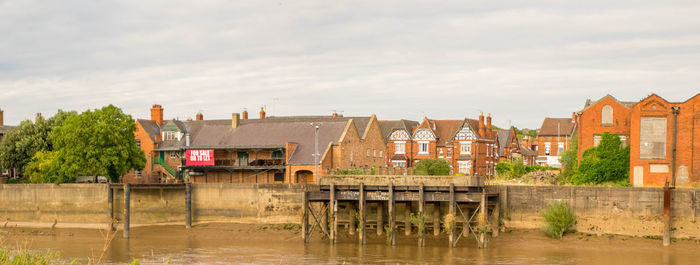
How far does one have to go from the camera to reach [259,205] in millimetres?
47438

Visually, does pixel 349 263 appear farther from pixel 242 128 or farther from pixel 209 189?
pixel 242 128

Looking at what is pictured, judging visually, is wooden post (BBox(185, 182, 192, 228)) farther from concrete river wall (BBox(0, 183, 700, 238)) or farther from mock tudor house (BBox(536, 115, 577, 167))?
mock tudor house (BBox(536, 115, 577, 167))

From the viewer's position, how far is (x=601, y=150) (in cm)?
4931

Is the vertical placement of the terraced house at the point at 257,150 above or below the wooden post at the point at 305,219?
above

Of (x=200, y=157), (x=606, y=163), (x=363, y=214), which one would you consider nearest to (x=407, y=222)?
(x=363, y=214)

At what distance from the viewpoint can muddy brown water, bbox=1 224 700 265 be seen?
36.2 m

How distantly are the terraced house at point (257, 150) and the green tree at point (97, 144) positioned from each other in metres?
5.00

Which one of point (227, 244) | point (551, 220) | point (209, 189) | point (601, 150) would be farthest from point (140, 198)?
point (601, 150)

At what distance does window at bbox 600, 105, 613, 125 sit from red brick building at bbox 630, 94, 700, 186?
4316 millimetres

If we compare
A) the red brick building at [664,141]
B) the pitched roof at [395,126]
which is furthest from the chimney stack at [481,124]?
the red brick building at [664,141]

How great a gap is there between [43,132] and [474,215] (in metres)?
37.7

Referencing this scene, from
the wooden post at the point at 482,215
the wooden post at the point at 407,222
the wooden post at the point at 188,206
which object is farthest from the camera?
the wooden post at the point at 188,206

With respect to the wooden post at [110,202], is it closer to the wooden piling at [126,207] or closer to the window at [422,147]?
the wooden piling at [126,207]

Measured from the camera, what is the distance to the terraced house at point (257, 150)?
2200 inches
